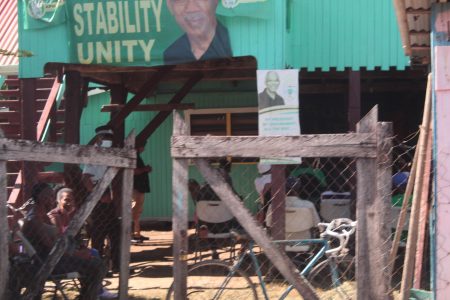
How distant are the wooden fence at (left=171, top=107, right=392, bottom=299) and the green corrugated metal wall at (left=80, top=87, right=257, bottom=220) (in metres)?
7.52

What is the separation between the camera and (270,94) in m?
7.40

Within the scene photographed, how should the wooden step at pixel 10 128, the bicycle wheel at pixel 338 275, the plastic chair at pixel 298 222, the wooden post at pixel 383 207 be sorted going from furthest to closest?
the wooden step at pixel 10 128
the plastic chair at pixel 298 222
the bicycle wheel at pixel 338 275
the wooden post at pixel 383 207

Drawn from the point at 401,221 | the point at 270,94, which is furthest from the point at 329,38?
the point at 401,221

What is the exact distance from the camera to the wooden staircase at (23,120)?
8472mm

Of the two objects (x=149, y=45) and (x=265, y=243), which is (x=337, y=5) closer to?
(x=149, y=45)

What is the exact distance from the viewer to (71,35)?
8.22m

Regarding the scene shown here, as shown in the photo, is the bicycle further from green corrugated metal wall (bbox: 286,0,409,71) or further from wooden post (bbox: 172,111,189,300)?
green corrugated metal wall (bbox: 286,0,409,71)

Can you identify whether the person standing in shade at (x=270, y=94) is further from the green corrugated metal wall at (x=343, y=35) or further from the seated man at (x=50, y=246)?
the seated man at (x=50, y=246)

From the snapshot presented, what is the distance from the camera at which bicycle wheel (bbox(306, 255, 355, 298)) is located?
6.05 meters

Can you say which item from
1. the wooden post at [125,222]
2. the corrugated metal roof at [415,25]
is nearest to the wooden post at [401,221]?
the corrugated metal roof at [415,25]

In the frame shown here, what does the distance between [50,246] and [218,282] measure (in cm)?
173

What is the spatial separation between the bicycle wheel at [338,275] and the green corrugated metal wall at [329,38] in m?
2.87

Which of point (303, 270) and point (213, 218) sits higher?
point (213, 218)

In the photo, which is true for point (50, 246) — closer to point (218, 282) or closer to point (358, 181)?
point (218, 282)
